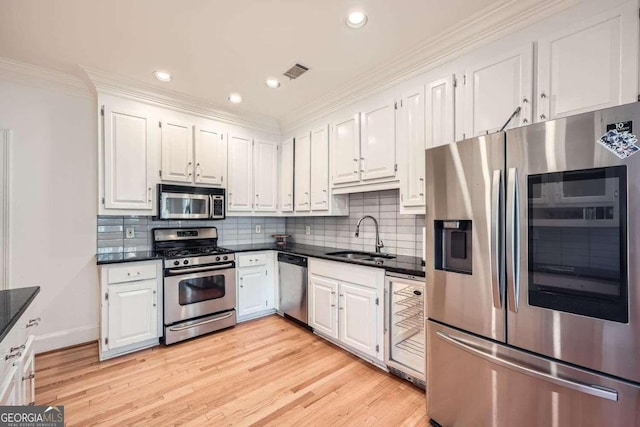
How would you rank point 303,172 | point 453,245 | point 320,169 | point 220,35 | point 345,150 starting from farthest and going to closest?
point 303,172 < point 320,169 < point 345,150 < point 220,35 < point 453,245

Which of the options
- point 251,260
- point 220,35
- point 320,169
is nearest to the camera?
point 220,35

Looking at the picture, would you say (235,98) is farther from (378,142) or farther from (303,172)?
(378,142)

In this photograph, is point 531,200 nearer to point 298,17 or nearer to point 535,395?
point 535,395

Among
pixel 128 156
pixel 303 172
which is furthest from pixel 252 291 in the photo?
pixel 128 156

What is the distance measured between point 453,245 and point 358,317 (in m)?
1.23

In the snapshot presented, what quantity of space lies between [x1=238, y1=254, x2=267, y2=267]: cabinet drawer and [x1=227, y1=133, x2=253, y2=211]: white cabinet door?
64cm

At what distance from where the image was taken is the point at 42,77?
8.83 feet

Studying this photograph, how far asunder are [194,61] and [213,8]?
762 mm

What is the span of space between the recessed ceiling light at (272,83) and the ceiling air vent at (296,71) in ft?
0.60

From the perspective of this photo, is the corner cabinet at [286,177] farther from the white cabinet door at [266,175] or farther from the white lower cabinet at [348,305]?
the white lower cabinet at [348,305]

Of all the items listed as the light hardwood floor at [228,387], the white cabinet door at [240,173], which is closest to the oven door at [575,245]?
the light hardwood floor at [228,387]

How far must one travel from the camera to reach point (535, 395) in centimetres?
135

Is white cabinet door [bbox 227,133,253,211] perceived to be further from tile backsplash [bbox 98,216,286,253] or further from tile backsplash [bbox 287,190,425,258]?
tile backsplash [bbox 287,190,425,258]

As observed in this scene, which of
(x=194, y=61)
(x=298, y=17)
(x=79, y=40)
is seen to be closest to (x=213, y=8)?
(x=298, y=17)
